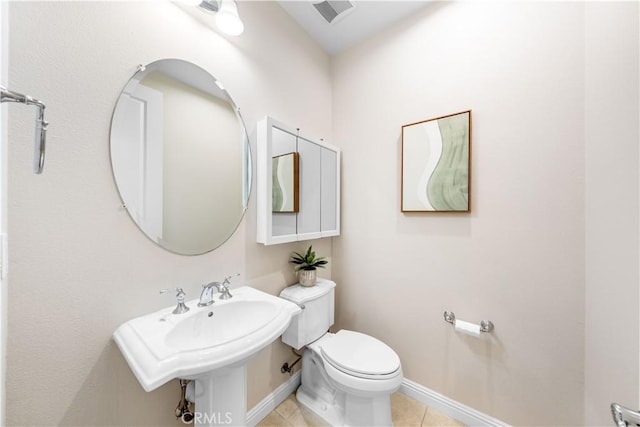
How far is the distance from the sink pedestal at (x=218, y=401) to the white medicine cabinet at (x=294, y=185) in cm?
61

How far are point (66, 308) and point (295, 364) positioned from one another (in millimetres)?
Result: 1255

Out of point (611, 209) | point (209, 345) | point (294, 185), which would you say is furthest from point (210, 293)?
point (611, 209)

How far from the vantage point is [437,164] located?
4.51 ft

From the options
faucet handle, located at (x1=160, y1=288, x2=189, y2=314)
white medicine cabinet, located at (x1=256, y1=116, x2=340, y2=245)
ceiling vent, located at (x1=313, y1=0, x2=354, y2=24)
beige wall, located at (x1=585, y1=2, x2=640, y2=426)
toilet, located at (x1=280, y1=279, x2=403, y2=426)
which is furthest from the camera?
ceiling vent, located at (x1=313, y1=0, x2=354, y2=24)

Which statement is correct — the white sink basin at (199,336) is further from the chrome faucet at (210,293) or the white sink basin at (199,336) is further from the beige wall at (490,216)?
the beige wall at (490,216)

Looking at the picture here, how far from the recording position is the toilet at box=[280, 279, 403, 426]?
3.76ft

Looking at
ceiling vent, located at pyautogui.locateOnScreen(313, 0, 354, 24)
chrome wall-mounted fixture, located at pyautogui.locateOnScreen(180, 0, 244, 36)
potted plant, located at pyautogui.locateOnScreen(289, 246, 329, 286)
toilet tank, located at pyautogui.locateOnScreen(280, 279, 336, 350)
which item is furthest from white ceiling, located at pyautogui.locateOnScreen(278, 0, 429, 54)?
toilet tank, located at pyautogui.locateOnScreen(280, 279, 336, 350)

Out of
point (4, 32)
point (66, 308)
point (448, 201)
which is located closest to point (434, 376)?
point (448, 201)

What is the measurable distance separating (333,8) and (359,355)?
2067 millimetres

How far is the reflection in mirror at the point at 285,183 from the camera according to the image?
1311 mm

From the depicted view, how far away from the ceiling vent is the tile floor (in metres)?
2.46

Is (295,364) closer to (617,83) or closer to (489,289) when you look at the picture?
(489,289)

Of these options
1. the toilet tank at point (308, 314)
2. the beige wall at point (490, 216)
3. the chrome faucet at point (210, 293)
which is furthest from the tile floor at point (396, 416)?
the chrome faucet at point (210, 293)

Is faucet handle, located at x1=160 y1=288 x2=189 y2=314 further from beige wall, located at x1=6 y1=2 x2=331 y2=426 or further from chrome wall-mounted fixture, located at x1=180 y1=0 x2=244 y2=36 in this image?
chrome wall-mounted fixture, located at x1=180 y1=0 x2=244 y2=36
